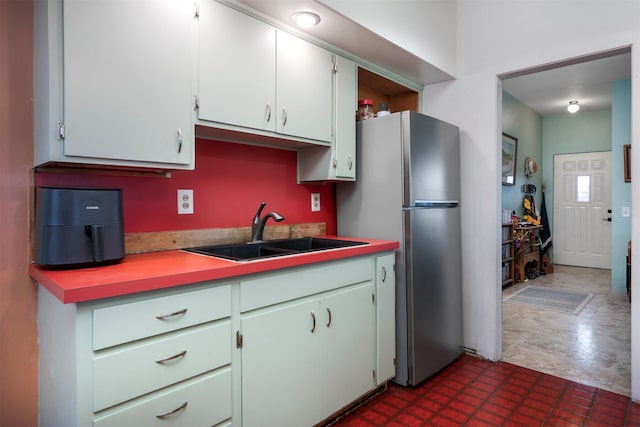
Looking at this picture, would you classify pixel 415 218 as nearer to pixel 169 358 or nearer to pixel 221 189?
pixel 221 189

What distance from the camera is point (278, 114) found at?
1.94 meters

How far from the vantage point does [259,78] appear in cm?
185

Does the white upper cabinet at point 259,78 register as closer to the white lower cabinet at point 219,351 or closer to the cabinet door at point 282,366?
the white lower cabinet at point 219,351

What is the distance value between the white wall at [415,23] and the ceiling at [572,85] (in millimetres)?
1342

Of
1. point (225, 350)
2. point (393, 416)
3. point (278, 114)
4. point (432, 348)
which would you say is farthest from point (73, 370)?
point (432, 348)

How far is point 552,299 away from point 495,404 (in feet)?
9.13

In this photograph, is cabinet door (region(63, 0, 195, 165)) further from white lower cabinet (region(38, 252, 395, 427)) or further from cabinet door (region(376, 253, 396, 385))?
cabinet door (region(376, 253, 396, 385))

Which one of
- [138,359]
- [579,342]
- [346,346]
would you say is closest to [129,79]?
[138,359]

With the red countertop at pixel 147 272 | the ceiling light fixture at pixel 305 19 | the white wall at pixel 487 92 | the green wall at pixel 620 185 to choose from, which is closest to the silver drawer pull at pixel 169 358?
the red countertop at pixel 147 272

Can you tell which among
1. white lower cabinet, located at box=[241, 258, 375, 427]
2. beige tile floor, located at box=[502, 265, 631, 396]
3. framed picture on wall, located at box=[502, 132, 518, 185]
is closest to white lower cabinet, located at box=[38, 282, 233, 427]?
white lower cabinet, located at box=[241, 258, 375, 427]

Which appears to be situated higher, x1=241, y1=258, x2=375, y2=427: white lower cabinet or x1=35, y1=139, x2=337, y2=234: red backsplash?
x1=35, y1=139, x2=337, y2=234: red backsplash

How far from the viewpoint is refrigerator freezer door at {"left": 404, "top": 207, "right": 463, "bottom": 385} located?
2229 millimetres

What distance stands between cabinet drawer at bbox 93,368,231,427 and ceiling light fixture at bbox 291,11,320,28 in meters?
1.67

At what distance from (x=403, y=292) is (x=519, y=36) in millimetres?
1909
